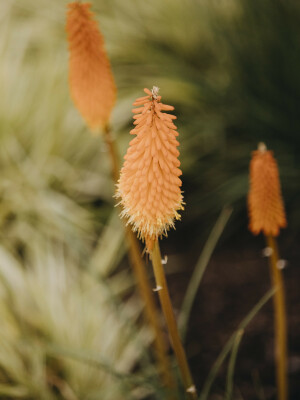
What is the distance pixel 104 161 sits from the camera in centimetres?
332

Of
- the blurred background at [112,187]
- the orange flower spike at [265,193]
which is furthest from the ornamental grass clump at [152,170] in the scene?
the blurred background at [112,187]

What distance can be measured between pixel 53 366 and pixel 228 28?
236 cm

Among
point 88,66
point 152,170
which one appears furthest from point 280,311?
point 88,66

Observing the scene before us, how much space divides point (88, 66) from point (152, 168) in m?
0.54

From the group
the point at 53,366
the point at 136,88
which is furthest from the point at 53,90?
the point at 53,366

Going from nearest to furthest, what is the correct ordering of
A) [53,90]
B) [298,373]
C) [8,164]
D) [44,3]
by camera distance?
[298,373], [8,164], [53,90], [44,3]

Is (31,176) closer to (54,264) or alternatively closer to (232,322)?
(54,264)

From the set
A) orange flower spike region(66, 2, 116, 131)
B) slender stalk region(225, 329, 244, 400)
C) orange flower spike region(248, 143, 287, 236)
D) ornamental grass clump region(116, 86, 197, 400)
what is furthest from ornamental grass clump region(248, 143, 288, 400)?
orange flower spike region(66, 2, 116, 131)

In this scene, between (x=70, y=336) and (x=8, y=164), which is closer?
(x=70, y=336)

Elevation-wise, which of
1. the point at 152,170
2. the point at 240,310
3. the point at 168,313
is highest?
the point at 152,170

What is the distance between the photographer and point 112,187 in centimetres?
303

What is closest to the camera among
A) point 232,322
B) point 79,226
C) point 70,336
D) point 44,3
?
point 70,336

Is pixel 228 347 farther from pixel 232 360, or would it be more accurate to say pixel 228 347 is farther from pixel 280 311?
pixel 280 311

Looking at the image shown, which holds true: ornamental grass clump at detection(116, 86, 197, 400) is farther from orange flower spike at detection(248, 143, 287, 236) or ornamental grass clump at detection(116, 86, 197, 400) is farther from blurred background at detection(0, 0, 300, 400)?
blurred background at detection(0, 0, 300, 400)
